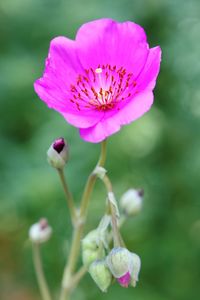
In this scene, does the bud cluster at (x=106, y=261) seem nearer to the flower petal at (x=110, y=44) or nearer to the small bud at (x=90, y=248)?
the small bud at (x=90, y=248)

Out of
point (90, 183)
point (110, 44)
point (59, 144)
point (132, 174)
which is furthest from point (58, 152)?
point (132, 174)

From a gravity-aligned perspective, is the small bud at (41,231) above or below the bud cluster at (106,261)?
below

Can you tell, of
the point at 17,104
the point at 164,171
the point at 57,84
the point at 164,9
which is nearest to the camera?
the point at 57,84

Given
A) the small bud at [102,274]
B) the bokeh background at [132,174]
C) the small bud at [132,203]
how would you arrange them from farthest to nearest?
the bokeh background at [132,174]
the small bud at [132,203]
the small bud at [102,274]

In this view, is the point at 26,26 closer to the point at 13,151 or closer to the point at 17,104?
the point at 17,104

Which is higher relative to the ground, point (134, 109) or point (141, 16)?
point (134, 109)

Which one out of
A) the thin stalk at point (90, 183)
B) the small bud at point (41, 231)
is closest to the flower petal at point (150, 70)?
the thin stalk at point (90, 183)

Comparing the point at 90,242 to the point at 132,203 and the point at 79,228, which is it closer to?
the point at 79,228

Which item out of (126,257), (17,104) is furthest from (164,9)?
(126,257)
